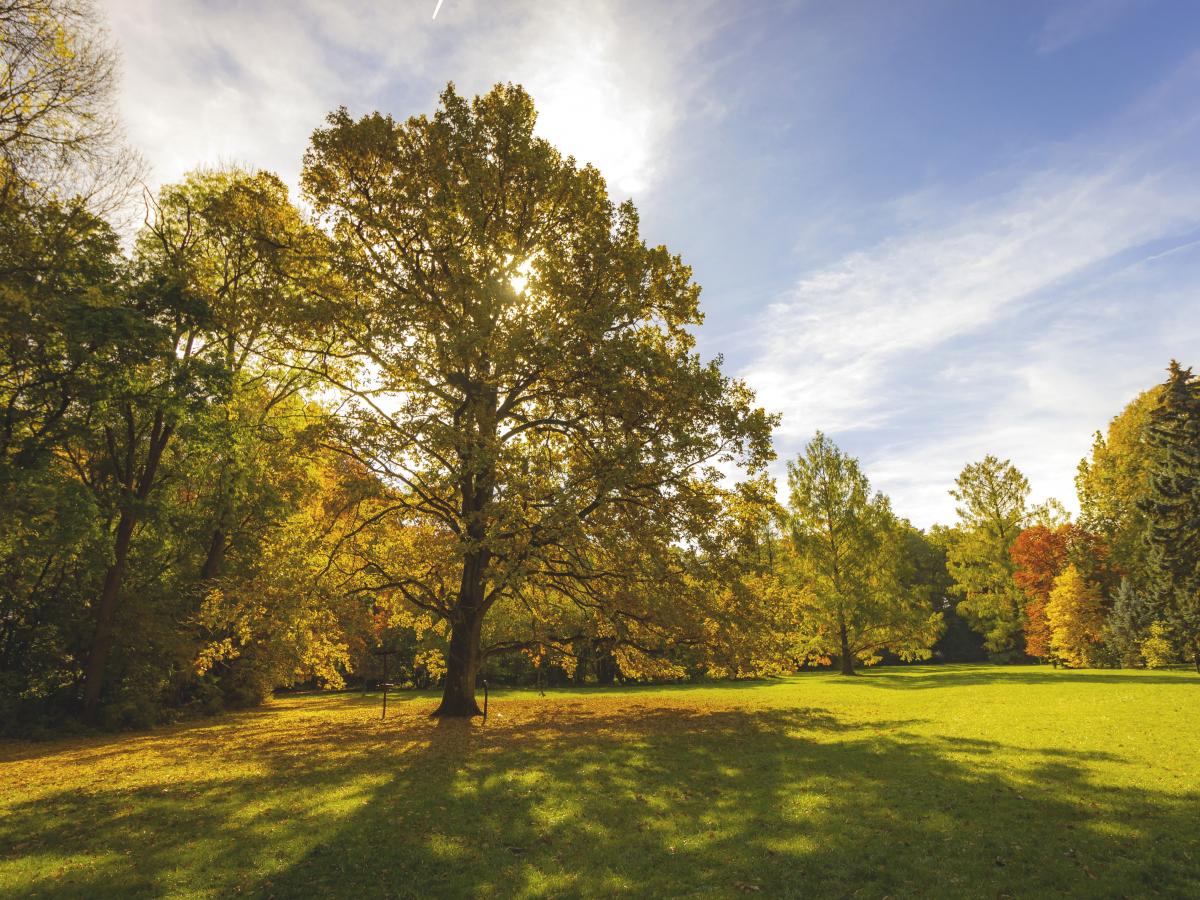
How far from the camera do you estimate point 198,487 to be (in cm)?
2348

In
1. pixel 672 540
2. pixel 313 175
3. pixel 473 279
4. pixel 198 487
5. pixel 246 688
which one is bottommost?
pixel 246 688

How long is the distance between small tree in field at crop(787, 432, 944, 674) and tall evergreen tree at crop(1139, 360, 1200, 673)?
11387mm

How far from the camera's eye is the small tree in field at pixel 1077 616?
1318 inches

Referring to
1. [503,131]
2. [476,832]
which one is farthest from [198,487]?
[476,832]

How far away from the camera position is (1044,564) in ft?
130

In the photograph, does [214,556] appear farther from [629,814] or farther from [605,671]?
[605,671]

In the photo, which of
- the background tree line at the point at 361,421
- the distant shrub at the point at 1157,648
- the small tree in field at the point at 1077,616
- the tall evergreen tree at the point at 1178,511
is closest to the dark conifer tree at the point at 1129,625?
the distant shrub at the point at 1157,648

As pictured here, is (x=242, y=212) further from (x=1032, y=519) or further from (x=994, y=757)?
(x=1032, y=519)

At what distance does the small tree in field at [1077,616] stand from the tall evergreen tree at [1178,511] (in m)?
8.58

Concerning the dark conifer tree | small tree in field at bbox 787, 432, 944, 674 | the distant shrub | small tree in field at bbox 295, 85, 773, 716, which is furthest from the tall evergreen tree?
A: small tree in field at bbox 295, 85, 773, 716

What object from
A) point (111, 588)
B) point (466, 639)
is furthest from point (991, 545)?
point (111, 588)

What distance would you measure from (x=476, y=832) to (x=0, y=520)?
41.8ft

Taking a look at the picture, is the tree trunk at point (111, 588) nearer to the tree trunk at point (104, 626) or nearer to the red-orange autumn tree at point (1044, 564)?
the tree trunk at point (104, 626)

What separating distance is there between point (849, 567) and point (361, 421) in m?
30.8
